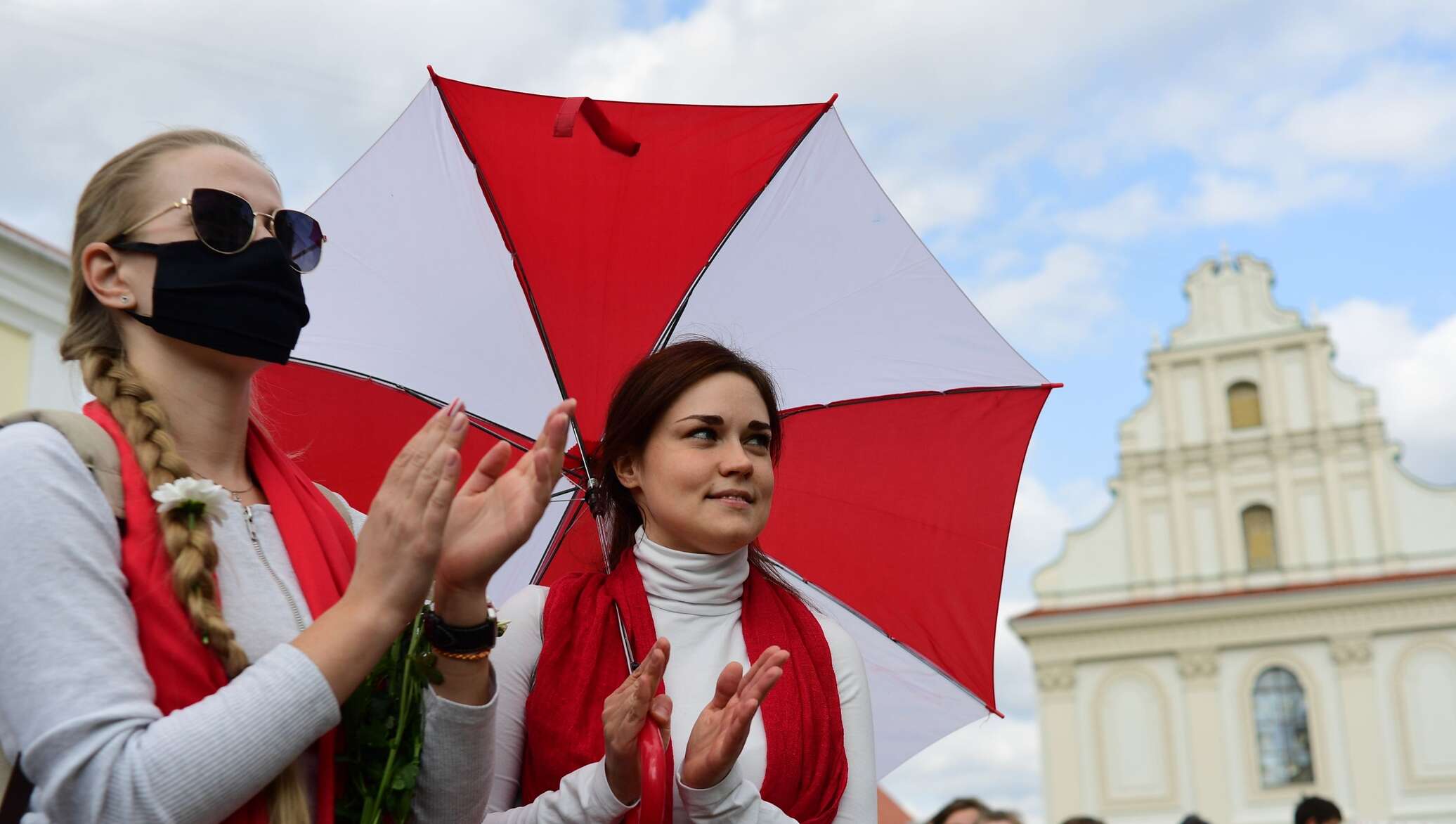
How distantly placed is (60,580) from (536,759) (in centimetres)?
103

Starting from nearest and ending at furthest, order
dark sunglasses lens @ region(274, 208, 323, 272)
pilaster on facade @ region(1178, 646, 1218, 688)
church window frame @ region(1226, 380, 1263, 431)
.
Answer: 1. dark sunglasses lens @ region(274, 208, 323, 272)
2. pilaster on facade @ region(1178, 646, 1218, 688)
3. church window frame @ region(1226, 380, 1263, 431)

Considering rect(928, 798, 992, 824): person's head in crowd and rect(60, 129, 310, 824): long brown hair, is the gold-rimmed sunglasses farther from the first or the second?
rect(928, 798, 992, 824): person's head in crowd

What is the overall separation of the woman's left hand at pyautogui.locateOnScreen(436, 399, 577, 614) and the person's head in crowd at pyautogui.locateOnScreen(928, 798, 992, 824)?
15.7 ft

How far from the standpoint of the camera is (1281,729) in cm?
2744

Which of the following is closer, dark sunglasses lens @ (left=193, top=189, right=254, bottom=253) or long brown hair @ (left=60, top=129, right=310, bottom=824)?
long brown hair @ (left=60, top=129, right=310, bottom=824)

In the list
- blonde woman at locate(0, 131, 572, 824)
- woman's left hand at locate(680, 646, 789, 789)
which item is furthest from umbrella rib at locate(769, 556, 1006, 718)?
blonde woman at locate(0, 131, 572, 824)

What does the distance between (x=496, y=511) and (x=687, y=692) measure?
0.90 meters

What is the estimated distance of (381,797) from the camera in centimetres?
180

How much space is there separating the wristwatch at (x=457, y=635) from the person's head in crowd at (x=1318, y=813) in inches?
227

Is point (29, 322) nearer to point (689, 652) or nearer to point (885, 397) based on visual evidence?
point (885, 397)

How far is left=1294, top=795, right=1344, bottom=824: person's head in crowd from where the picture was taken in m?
6.73

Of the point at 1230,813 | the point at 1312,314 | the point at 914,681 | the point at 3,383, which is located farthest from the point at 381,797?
the point at 1312,314

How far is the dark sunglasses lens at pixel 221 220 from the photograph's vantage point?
1.87 metres

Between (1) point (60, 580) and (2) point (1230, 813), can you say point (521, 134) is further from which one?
(2) point (1230, 813)
